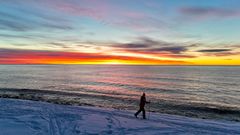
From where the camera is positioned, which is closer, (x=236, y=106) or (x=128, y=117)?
(x=128, y=117)

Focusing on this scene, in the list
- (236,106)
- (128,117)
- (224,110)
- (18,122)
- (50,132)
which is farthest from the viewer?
(236,106)

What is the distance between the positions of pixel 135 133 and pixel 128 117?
5.02 m

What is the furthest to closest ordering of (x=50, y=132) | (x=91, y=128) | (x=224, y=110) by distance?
(x=224, y=110)
(x=91, y=128)
(x=50, y=132)

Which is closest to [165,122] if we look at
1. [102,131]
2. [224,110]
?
[102,131]

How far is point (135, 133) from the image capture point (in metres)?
15.2

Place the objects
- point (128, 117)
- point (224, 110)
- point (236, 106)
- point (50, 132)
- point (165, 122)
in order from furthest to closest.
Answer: point (236, 106) < point (224, 110) < point (128, 117) < point (165, 122) < point (50, 132)

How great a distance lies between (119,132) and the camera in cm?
1527

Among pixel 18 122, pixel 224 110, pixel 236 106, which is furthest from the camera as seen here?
pixel 236 106

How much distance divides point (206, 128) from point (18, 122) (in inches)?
610

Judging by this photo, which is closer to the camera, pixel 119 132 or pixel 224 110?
pixel 119 132

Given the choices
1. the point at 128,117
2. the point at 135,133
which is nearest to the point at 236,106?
the point at 128,117

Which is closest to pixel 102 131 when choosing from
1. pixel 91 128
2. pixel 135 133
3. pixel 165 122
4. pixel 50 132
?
pixel 91 128

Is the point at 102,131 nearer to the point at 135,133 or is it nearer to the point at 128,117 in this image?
the point at 135,133

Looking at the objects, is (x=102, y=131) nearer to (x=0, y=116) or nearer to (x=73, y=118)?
(x=73, y=118)
